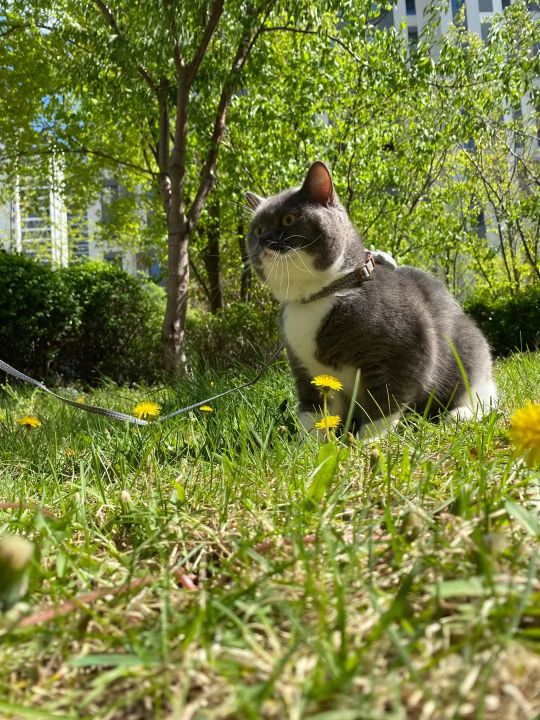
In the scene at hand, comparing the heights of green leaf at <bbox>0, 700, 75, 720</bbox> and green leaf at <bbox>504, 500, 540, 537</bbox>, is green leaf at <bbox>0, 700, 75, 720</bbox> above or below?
below

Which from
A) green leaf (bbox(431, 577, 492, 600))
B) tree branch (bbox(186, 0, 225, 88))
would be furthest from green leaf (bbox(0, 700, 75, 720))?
tree branch (bbox(186, 0, 225, 88))

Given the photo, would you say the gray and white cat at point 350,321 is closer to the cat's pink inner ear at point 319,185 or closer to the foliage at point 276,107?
the cat's pink inner ear at point 319,185

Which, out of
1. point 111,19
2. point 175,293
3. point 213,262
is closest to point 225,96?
point 111,19

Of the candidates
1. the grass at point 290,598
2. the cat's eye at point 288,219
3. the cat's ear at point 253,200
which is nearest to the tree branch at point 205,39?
the cat's ear at point 253,200

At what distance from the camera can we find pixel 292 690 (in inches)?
22.4

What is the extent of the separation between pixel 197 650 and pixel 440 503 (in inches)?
23.1

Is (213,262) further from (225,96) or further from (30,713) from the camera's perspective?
(30,713)

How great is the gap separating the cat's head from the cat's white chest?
3.0 inches

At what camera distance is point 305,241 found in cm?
230

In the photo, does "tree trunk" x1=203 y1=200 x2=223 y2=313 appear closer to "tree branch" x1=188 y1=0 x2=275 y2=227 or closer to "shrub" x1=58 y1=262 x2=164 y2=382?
"shrub" x1=58 y1=262 x2=164 y2=382

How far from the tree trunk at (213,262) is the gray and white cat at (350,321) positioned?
8.08 m

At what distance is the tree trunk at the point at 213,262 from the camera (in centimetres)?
1055

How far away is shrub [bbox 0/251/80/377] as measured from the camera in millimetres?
7441

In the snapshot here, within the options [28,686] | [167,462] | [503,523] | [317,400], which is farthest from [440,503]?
[317,400]
